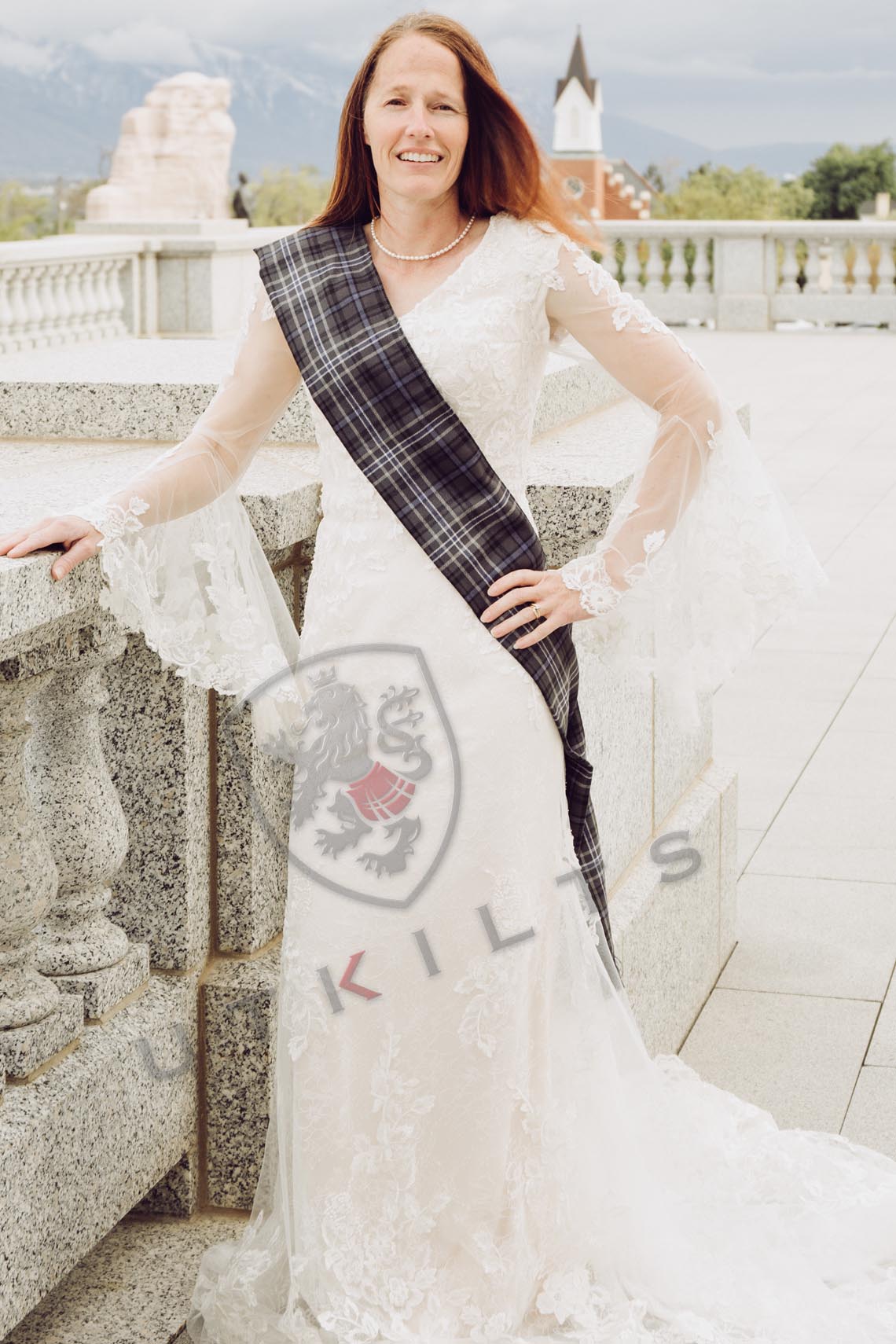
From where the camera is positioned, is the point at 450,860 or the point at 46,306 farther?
the point at 46,306

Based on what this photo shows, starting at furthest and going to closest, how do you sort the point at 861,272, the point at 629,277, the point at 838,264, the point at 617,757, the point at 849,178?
the point at 849,178 < the point at 861,272 < the point at 629,277 < the point at 838,264 < the point at 617,757

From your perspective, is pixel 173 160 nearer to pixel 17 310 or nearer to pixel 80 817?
pixel 17 310

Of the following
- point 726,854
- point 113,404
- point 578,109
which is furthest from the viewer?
point 578,109

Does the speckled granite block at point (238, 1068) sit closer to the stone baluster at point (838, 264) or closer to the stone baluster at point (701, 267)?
the stone baluster at point (701, 267)

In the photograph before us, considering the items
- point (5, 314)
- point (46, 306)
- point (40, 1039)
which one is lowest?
point (40, 1039)

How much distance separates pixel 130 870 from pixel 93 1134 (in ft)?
1.52

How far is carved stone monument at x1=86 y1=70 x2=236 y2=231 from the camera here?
43062 mm

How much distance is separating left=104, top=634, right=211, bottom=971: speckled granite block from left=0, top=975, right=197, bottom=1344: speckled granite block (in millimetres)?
106

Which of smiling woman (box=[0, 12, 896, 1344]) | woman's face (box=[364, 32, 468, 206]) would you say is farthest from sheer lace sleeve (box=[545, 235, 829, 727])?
woman's face (box=[364, 32, 468, 206])

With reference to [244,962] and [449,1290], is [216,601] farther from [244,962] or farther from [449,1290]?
[449,1290]

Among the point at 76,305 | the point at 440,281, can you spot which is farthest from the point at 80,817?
the point at 76,305

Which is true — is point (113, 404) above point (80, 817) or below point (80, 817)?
above

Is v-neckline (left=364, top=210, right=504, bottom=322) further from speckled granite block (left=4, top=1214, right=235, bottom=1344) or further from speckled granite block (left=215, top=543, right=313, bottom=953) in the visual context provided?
speckled granite block (left=4, top=1214, right=235, bottom=1344)

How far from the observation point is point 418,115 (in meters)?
2.49
